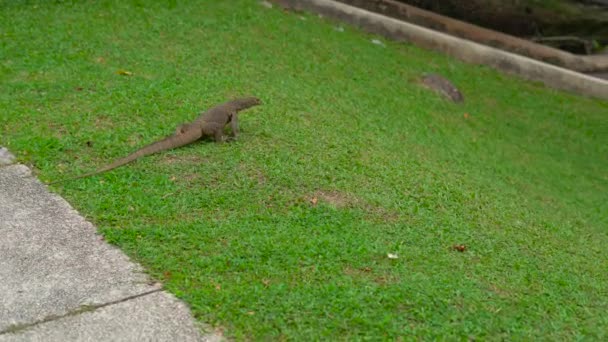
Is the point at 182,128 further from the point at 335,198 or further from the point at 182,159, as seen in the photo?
the point at 335,198

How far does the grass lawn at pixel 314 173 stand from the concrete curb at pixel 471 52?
585 millimetres

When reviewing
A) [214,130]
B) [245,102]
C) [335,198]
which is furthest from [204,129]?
[335,198]

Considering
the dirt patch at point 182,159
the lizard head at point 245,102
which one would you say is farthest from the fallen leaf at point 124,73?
the dirt patch at point 182,159

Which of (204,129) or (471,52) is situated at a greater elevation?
(204,129)

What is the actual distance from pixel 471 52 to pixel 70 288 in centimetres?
801

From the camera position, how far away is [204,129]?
5750 mm

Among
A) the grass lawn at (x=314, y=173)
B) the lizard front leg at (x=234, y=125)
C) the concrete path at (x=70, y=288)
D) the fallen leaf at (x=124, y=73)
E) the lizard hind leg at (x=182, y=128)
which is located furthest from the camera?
the fallen leaf at (x=124, y=73)

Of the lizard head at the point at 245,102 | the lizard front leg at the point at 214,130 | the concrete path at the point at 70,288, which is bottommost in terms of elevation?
the concrete path at the point at 70,288

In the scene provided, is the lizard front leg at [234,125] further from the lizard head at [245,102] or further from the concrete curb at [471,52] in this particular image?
the concrete curb at [471,52]

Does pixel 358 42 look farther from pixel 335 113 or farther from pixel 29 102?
pixel 29 102

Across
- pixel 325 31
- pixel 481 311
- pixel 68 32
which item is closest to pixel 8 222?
pixel 481 311

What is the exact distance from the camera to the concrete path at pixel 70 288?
11.0 ft

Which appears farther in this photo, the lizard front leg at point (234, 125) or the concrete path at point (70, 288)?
the lizard front leg at point (234, 125)

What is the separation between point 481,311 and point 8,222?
103 inches
